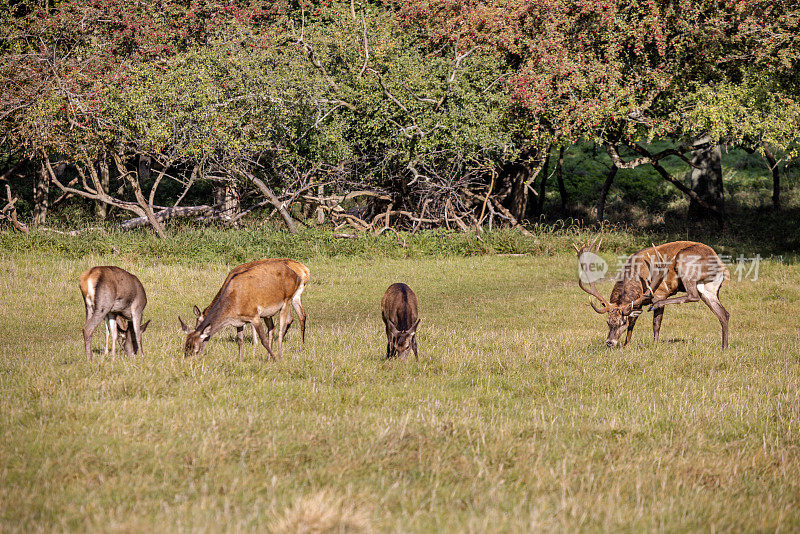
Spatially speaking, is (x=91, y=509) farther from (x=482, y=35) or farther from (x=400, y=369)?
(x=482, y=35)

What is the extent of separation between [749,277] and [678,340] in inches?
306

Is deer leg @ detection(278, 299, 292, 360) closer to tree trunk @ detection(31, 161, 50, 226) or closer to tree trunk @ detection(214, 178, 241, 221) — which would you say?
tree trunk @ detection(214, 178, 241, 221)

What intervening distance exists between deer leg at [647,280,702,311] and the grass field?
27.5 inches

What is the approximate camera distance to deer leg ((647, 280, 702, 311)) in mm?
13195

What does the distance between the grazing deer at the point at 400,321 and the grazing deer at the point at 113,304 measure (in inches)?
136

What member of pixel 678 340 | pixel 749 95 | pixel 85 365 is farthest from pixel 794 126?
pixel 85 365

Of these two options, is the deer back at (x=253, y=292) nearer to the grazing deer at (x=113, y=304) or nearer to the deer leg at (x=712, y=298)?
the grazing deer at (x=113, y=304)

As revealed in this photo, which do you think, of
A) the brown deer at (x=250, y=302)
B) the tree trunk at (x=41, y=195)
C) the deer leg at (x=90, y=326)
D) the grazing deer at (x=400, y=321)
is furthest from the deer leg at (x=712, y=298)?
the tree trunk at (x=41, y=195)

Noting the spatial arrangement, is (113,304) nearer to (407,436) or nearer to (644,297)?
(407,436)

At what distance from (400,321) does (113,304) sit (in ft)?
13.0

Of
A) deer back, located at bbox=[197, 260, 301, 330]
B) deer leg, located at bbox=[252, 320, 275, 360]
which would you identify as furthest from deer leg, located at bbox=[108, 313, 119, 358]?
deer leg, located at bbox=[252, 320, 275, 360]

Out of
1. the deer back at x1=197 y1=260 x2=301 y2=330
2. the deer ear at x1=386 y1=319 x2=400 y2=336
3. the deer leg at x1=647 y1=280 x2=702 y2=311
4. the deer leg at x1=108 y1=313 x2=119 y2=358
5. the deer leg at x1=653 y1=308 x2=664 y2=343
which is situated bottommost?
the deer leg at x1=653 y1=308 x2=664 y2=343

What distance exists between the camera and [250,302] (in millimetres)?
10961

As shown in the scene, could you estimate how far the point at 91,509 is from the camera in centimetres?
541
